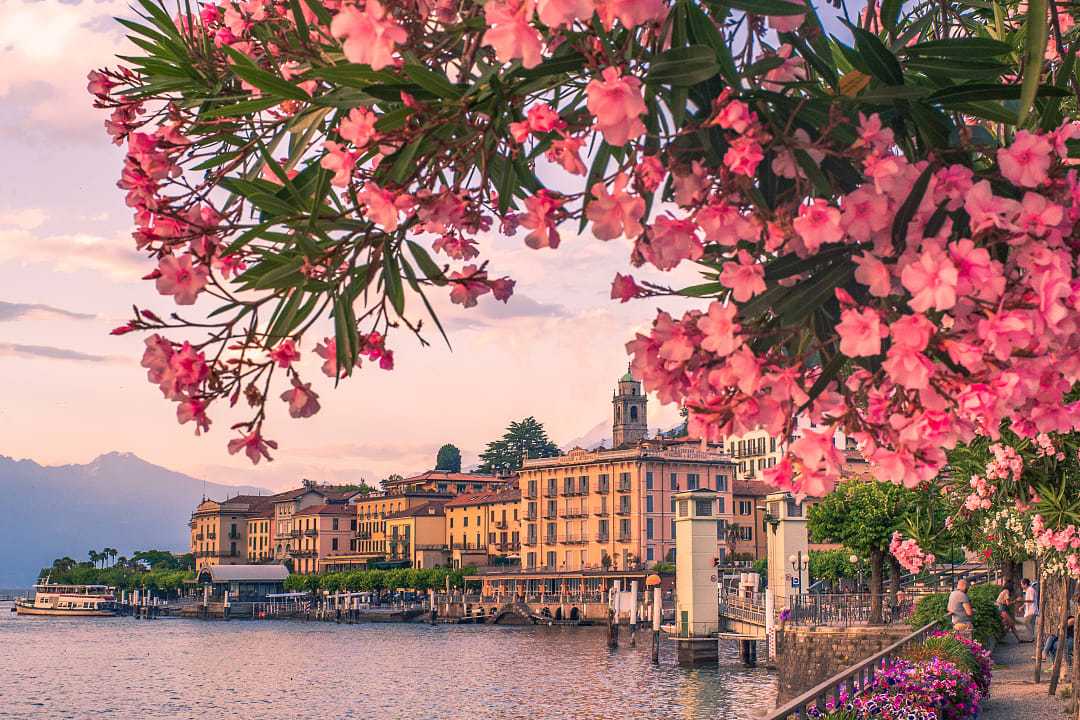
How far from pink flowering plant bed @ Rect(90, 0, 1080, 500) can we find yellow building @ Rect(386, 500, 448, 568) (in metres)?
127

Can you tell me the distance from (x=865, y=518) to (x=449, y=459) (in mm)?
→ 119823

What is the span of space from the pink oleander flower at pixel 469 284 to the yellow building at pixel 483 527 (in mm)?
115542

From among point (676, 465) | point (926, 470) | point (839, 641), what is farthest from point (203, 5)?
Result: point (676, 465)

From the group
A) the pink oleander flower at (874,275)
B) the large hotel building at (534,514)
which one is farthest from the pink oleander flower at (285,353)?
the large hotel building at (534,514)

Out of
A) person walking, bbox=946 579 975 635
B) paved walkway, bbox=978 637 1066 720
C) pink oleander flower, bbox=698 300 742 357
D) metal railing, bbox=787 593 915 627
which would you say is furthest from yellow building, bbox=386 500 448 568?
pink oleander flower, bbox=698 300 742 357

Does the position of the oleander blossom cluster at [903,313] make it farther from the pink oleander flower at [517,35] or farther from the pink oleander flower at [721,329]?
the pink oleander flower at [517,35]

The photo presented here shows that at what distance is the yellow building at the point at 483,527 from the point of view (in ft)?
400

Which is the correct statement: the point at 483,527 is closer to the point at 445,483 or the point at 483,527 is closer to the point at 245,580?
the point at 445,483

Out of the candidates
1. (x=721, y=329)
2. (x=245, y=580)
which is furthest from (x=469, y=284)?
(x=245, y=580)

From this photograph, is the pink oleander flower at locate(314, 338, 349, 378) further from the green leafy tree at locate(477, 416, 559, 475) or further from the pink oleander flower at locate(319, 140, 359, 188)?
the green leafy tree at locate(477, 416, 559, 475)

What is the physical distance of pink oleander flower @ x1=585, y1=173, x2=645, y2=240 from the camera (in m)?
3.38

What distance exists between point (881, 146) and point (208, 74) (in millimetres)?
2529

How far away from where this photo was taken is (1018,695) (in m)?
24.3

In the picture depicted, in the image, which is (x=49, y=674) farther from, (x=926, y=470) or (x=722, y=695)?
(x=926, y=470)
